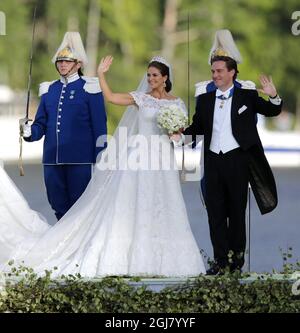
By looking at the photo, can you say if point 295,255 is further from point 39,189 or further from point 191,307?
point 39,189

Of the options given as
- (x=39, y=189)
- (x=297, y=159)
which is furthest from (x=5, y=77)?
(x=39, y=189)

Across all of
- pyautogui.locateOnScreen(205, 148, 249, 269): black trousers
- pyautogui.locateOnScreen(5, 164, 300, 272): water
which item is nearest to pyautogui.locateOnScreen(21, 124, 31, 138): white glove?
pyautogui.locateOnScreen(205, 148, 249, 269): black trousers

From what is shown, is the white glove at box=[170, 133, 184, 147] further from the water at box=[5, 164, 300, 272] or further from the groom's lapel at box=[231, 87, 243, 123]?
the water at box=[5, 164, 300, 272]

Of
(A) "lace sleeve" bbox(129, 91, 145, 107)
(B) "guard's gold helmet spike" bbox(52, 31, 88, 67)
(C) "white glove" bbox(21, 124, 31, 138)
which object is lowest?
(C) "white glove" bbox(21, 124, 31, 138)

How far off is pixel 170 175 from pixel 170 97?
50 cm

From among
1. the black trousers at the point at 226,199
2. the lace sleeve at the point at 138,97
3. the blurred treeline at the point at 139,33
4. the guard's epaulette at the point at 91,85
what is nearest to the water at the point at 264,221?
the black trousers at the point at 226,199

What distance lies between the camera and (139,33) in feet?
128

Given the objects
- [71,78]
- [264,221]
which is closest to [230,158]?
[71,78]

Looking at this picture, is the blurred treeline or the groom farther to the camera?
the blurred treeline

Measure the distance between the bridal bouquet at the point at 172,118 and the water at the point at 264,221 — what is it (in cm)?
217

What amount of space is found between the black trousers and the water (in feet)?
5.92

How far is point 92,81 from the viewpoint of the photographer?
8859 mm

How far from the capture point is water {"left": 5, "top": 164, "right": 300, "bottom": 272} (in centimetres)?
1070

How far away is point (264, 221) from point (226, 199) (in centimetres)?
633
